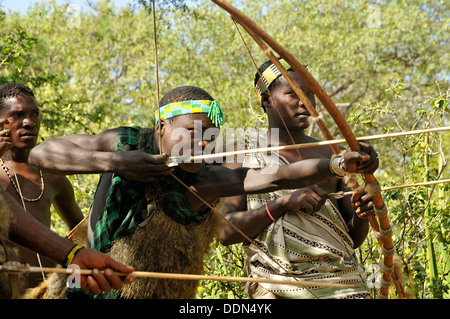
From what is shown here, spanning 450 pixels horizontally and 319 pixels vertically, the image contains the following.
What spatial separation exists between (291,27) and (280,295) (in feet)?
33.8

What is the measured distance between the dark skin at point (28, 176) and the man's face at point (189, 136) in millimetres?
1190

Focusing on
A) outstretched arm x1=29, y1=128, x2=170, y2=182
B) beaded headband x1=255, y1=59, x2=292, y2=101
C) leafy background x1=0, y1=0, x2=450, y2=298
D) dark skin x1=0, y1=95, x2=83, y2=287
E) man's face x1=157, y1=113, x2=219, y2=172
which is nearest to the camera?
outstretched arm x1=29, y1=128, x2=170, y2=182

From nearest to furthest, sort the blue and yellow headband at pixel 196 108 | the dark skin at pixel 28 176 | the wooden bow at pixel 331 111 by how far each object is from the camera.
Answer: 1. the wooden bow at pixel 331 111
2. the blue and yellow headband at pixel 196 108
3. the dark skin at pixel 28 176

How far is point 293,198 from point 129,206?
0.90 meters

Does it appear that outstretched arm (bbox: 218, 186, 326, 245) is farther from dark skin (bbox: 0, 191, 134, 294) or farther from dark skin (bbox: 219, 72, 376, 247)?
dark skin (bbox: 0, 191, 134, 294)

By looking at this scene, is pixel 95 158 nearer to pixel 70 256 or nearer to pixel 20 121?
pixel 70 256

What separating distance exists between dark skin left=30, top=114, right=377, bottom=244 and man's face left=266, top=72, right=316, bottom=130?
0.57 m

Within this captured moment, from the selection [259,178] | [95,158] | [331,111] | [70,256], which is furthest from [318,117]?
[70,256]

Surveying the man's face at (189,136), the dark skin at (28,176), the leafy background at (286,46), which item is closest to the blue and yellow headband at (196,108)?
the man's face at (189,136)

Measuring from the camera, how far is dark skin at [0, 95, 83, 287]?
12.4ft

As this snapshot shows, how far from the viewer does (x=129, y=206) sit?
2953mm

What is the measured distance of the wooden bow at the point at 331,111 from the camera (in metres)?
2.53

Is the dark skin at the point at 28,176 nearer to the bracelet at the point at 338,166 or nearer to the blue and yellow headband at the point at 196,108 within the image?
the blue and yellow headband at the point at 196,108

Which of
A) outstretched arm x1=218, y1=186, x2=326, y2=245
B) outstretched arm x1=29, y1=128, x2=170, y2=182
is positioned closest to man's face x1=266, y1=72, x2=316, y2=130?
outstretched arm x1=218, y1=186, x2=326, y2=245
